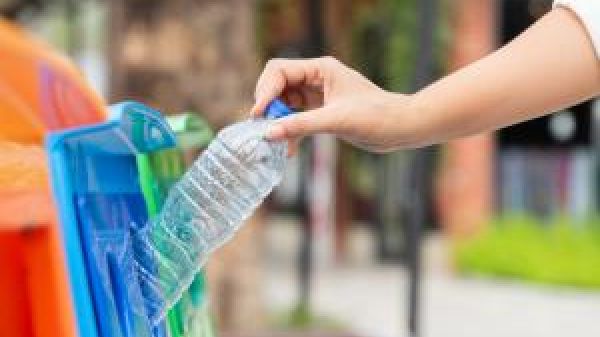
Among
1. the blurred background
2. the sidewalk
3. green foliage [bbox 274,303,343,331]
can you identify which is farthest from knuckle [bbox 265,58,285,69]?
green foliage [bbox 274,303,343,331]

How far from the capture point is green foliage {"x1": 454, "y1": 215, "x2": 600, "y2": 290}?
11172 mm

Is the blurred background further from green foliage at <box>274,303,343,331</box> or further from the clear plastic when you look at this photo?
the clear plastic

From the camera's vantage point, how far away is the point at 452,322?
8562 mm

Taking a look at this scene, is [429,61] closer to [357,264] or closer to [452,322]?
[452,322]

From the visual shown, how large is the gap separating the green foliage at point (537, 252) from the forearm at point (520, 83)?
944 centimetres

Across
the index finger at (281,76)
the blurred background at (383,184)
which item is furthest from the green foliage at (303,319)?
the index finger at (281,76)

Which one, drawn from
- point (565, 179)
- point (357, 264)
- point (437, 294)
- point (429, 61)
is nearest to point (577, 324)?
point (437, 294)

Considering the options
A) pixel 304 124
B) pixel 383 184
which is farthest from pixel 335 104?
pixel 383 184

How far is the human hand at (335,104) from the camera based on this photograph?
161 centimetres

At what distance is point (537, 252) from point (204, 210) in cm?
1017

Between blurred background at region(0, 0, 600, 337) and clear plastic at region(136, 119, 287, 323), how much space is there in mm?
2582

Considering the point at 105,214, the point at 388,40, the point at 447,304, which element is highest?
the point at 388,40

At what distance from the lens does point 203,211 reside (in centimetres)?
176

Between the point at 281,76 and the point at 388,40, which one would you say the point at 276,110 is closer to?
the point at 281,76
